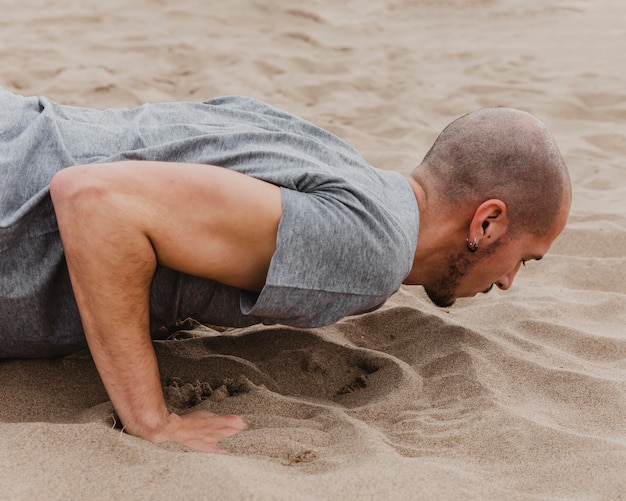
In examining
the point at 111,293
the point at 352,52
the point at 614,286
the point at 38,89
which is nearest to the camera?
the point at 111,293

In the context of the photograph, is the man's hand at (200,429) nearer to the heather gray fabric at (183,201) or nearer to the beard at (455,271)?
the heather gray fabric at (183,201)

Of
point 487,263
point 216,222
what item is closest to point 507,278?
point 487,263

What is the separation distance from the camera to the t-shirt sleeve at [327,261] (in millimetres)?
1858

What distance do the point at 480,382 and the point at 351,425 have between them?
435 millimetres

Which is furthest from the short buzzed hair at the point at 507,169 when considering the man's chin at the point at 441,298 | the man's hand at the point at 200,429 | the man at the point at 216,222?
the man's hand at the point at 200,429

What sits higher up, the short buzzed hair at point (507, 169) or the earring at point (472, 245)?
the short buzzed hair at point (507, 169)

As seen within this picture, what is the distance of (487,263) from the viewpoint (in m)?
2.34

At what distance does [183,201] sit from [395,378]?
83 centimetres

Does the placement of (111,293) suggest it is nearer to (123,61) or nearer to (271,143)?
(271,143)

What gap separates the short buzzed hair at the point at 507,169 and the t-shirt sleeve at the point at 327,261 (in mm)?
313

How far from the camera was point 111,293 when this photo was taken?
1.85m

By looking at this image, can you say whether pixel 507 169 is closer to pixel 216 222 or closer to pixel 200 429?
pixel 216 222

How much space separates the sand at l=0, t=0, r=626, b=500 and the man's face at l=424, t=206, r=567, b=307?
188 millimetres

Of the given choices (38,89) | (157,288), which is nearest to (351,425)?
(157,288)
